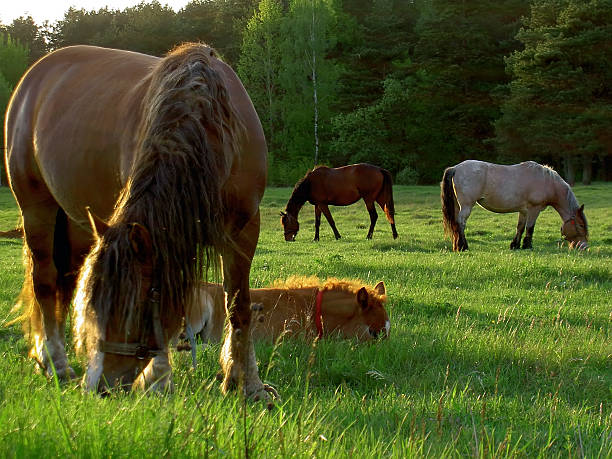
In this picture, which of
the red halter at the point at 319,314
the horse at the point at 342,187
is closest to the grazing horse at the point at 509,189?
the horse at the point at 342,187

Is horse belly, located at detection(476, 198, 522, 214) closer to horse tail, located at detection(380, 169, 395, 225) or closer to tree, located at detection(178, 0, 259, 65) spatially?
horse tail, located at detection(380, 169, 395, 225)

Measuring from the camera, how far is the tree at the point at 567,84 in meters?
37.7

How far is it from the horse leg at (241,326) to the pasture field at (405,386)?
0.17 metres

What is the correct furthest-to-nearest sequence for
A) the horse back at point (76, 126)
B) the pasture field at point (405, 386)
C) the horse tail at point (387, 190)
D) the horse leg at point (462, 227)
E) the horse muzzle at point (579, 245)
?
the horse tail at point (387, 190), the horse muzzle at point (579, 245), the horse leg at point (462, 227), the horse back at point (76, 126), the pasture field at point (405, 386)

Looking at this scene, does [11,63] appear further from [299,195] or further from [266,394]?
[266,394]

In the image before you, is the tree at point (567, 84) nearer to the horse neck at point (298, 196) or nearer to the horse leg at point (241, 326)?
the horse neck at point (298, 196)

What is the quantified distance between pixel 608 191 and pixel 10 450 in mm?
32181

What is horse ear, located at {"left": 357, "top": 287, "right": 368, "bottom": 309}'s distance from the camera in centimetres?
537

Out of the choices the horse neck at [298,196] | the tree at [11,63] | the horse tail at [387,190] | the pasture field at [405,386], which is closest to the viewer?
the pasture field at [405,386]

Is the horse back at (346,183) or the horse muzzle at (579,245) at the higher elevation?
the horse back at (346,183)

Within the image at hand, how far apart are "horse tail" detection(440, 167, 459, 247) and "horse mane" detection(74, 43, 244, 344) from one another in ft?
37.0

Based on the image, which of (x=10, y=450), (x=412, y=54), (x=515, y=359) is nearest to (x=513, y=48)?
(x=412, y=54)

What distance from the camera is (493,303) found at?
7270 mm

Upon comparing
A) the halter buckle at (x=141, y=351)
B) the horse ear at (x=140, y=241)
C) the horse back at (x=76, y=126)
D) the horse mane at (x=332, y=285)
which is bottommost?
the horse mane at (x=332, y=285)
